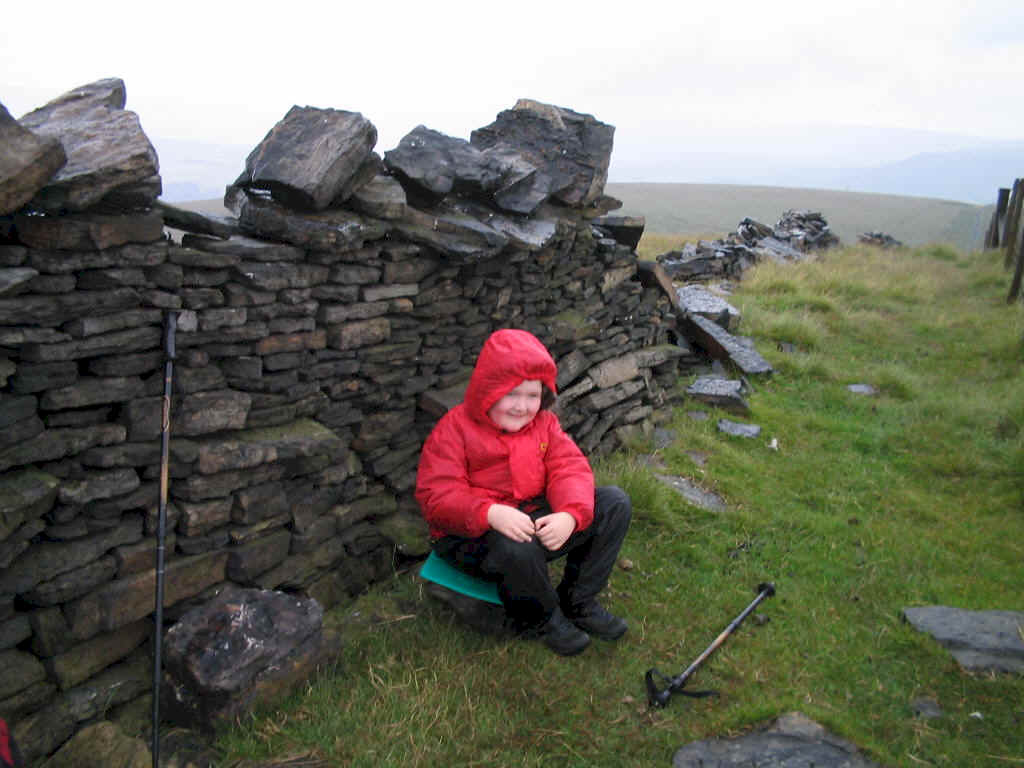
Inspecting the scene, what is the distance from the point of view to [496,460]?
3900 mm

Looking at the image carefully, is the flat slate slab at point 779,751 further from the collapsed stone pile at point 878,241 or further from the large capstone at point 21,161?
the collapsed stone pile at point 878,241

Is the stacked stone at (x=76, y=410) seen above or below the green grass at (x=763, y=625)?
above

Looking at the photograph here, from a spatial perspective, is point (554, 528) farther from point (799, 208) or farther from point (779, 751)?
point (799, 208)

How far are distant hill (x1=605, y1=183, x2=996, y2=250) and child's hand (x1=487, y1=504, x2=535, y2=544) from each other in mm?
34311

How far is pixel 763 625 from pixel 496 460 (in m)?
1.84

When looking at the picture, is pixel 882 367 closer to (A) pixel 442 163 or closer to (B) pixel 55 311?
(A) pixel 442 163

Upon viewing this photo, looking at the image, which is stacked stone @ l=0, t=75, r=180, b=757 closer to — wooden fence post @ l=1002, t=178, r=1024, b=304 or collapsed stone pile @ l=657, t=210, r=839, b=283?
collapsed stone pile @ l=657, t=210, r=839, b=283

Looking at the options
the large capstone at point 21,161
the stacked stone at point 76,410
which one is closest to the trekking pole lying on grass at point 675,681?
the stacked stone at point 76,410

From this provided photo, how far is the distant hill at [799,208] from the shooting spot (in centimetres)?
4159

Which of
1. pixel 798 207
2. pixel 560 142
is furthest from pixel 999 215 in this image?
pixel 798 207

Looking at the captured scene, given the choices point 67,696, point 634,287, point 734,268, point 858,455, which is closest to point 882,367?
point 858,455

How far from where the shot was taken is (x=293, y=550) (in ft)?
13.8

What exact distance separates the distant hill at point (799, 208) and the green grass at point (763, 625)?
30635 mm

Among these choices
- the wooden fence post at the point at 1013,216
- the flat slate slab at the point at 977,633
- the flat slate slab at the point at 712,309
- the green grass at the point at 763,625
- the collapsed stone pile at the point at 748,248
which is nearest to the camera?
the green grass at the point at 763,625
